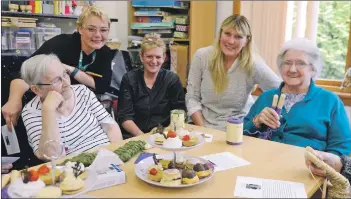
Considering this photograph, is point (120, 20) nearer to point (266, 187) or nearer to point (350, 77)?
point (350, 77)

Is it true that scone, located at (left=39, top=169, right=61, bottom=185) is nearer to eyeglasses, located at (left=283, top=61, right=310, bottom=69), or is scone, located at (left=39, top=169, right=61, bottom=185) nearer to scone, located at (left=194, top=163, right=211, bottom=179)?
scone, located at (left=194, top=163, right=211, bottom=179)

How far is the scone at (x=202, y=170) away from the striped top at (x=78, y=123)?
0.67 meters

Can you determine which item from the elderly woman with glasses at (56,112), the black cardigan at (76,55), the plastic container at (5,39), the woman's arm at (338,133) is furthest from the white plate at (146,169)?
the plastic container at (5,39)

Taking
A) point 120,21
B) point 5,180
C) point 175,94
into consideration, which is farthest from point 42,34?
point 5,180

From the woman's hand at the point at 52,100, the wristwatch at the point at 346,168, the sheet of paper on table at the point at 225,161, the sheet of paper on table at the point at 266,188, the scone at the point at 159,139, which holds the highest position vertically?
the woman's hand at the point at 52,100

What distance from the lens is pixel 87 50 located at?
2.41 meters

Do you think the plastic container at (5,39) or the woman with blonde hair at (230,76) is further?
the plastic container at (5,39)

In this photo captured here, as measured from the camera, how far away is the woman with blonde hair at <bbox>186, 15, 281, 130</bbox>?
234 centimetres

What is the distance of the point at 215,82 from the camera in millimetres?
2387

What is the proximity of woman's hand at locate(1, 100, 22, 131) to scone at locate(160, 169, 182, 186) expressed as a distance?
3.48ft

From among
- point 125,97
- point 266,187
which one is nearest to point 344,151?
point 266,187

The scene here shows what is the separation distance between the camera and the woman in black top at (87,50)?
91.4 inches

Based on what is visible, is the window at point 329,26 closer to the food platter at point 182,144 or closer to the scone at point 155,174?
the food platter at point 182,144

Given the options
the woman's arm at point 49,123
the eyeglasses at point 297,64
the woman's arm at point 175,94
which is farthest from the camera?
the woman's arm at point 175,94
